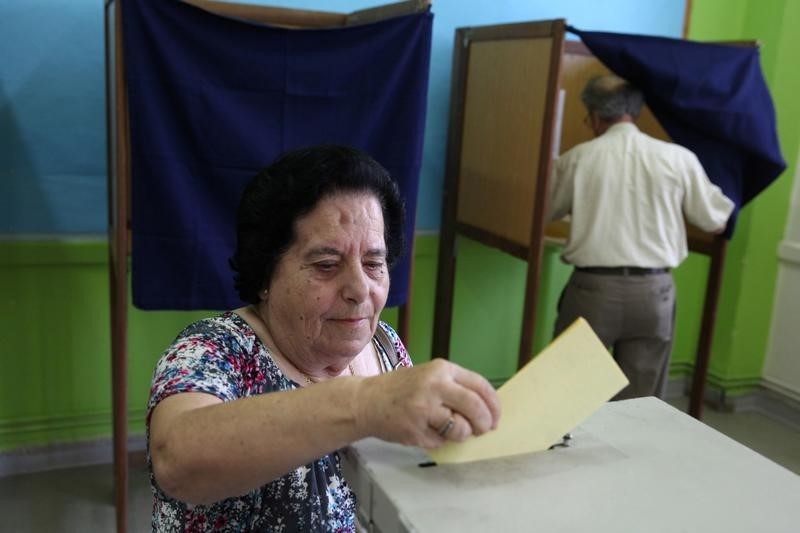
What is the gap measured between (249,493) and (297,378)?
0.65ft

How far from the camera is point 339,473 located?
3.58ft

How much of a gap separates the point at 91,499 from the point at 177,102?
1420 millimetres

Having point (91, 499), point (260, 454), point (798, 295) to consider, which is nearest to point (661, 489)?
point (260, 454)

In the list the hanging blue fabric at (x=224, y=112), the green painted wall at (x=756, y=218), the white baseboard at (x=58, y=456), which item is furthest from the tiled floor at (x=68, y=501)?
the green painted wall at (x=756, y=218)

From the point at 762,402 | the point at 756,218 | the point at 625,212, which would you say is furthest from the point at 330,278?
the point at 762,402

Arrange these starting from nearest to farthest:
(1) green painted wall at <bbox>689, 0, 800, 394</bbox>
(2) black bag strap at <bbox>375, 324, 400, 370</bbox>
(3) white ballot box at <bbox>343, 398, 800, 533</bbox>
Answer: (3) white ballot box at <bbox>343, 398, 800, 533</bbox>, (2) black bag strap at <bbox>375, 324, 400, 370</bbox>, (1) green painted wall at <bbox>689, 0, 800, 394</bbox>

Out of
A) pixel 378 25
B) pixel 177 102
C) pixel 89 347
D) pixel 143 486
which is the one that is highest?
pixel 378 25

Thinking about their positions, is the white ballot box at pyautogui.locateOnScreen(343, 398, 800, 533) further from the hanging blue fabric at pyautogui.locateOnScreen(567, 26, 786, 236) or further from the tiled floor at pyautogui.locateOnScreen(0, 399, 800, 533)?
the tiled floor at pyautogui.locateOnScreen(0, 399, 800, 533)

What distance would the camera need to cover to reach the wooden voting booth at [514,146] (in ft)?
7.77

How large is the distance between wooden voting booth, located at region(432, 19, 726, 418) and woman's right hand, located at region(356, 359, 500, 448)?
177 centimetres

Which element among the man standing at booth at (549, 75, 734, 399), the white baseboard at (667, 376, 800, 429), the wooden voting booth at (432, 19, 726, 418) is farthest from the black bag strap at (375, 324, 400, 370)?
the white baseboard at (667, 376, 800, 429)

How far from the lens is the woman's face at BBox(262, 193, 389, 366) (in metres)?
1.07

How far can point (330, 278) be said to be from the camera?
1083 millimetres

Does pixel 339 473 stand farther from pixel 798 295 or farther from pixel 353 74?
pixel 798 295
